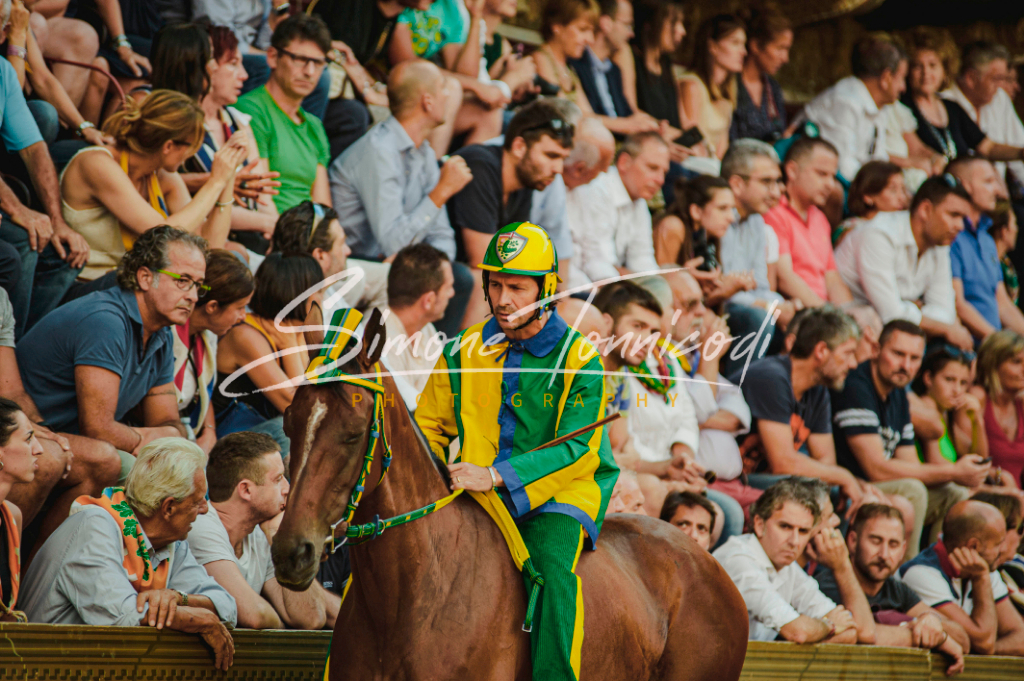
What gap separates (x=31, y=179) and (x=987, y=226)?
32.3ft

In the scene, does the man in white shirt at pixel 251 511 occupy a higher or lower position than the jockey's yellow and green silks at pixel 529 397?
lower

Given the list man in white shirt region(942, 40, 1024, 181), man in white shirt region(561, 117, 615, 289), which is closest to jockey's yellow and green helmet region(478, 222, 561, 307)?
man in white shirt region(561, 117, 615, 289)

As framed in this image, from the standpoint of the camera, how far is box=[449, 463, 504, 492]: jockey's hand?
3.28 meters

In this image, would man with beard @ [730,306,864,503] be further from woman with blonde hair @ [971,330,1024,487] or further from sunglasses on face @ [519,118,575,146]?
woman with blonde hair @ [971,330,1024,487]

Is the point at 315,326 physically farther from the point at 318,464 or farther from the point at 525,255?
the point at 525,255

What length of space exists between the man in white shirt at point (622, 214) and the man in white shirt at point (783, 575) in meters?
2.50

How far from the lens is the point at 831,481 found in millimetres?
7559

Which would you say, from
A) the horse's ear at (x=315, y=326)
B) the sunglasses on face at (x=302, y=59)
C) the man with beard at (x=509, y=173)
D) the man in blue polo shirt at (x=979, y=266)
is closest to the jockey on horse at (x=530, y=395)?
the horse's ear at (x=315, y=326)

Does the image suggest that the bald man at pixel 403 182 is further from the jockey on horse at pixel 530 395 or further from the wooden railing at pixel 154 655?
the jockey on horse at pixel 530 395

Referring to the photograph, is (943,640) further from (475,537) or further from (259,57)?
(259,57)

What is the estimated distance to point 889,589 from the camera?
668 centimetres

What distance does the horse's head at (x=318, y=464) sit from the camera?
8.91 ft

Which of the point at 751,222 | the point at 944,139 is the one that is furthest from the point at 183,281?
the point at 944,139

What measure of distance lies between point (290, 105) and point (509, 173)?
5.06 ft
